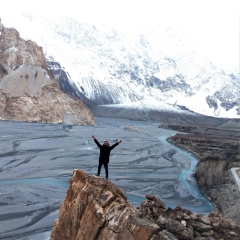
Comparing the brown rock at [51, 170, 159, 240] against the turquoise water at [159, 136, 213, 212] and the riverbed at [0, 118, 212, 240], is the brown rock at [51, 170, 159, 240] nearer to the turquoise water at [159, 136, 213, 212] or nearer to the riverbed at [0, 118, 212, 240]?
the riverbed at [0, 118, 212, 240]

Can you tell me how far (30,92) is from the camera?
102 m

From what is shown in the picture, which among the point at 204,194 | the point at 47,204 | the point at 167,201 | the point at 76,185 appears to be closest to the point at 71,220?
the point at 76,185

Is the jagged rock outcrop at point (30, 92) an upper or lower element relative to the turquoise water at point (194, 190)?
upper

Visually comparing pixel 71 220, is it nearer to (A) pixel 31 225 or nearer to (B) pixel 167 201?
(A) pixel 31 225

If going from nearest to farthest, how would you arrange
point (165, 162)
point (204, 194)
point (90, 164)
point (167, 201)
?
point (167, 201) < point (204, 194) < point (90, 164) < point (165, 162)

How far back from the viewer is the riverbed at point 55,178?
2221 cm

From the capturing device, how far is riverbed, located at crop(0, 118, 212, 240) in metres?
22.2

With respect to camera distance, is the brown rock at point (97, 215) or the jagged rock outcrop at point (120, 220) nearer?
the jagged rock outcrop at point (120, 220)

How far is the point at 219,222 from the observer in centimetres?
1109

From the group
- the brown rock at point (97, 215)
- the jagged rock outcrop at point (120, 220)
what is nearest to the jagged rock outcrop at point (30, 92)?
the brown rock at point (97, 215)

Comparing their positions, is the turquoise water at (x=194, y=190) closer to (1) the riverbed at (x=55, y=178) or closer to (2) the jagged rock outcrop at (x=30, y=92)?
(1) the riverbed at (x=55, y=178)

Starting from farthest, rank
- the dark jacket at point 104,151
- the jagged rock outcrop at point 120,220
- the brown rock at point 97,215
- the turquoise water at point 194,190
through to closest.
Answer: the turquoise water at point 194,190 → the dark jacket at point 104,151 → the brown rock at point 97,215 → the jagged rock outcrop at point 120,220

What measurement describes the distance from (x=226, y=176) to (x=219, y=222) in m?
32.4

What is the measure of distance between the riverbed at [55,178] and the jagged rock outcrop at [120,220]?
26.7 ft
